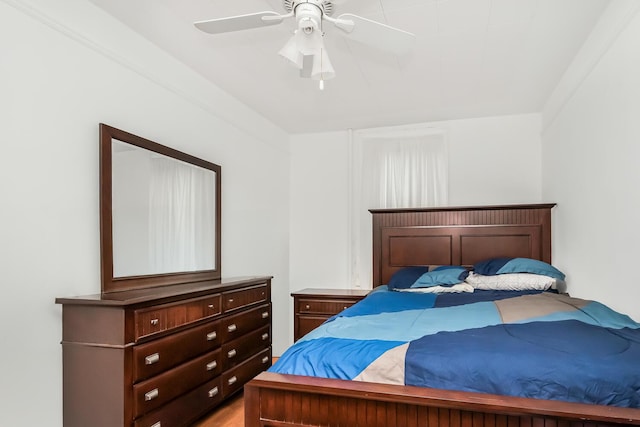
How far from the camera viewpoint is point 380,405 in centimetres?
152

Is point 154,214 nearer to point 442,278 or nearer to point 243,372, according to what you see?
point 243,372

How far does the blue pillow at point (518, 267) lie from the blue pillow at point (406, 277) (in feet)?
1.59

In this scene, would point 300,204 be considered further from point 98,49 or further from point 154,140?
point 98,49

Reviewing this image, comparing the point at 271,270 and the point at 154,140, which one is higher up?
the point at 154,140

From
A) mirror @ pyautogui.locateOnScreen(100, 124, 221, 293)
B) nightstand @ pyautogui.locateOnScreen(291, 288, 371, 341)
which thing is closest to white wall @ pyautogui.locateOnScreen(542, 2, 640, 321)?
nightstand @ pyautogui.locateOnScreen(291, 288, 371, 341)

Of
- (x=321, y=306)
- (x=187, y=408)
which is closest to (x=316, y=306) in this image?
(x=321, y=306)

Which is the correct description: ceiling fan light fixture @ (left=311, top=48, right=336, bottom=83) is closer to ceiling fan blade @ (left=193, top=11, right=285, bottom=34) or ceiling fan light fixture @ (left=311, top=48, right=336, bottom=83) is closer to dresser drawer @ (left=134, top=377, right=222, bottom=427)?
ceiling fan blade @ (left=193, top=11, right=285, bottom=34)

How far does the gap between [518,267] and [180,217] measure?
2690 millimetres

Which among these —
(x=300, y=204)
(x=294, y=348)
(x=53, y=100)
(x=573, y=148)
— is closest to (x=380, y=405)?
(x=294, y=348)

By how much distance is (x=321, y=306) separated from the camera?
4.01 m

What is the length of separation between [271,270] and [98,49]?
267cm

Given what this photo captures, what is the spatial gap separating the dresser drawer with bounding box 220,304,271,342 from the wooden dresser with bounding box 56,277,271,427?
0.04 ft

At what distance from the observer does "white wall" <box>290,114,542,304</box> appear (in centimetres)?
413

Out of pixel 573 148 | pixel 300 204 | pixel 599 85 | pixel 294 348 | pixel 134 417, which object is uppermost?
pixel 599 85
